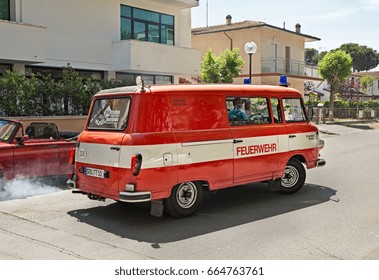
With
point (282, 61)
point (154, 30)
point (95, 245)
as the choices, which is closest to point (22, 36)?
point (154, 30)

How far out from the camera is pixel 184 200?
704 cm

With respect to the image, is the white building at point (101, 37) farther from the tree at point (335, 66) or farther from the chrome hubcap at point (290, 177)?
the tree at point (335, 66)

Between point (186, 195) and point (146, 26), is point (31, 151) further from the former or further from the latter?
point (146, 26)

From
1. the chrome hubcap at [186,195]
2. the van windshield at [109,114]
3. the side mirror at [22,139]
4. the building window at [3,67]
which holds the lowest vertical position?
the chrome hubcap at [186,195]

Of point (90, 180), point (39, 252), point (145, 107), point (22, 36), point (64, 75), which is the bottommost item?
point (39, 252)

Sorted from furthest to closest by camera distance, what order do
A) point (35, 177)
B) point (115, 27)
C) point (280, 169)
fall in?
point (115, 27)
point (35, 177)
point (280, 169)

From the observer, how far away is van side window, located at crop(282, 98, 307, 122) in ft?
28.8

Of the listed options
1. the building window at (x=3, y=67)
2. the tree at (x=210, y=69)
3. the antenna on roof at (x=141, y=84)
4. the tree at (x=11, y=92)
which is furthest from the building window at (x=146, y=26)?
the antenna on roof at (x=141, y=84)

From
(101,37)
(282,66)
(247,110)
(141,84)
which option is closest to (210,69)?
(282,66)

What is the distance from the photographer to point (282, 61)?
120ft

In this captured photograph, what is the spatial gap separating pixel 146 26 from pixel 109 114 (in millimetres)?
15407

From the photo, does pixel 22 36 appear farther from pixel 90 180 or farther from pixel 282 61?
pixel 282 61

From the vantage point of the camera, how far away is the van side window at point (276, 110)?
851cm

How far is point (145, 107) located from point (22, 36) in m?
10.9
